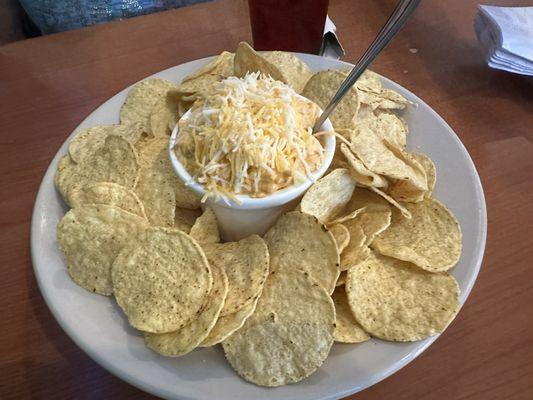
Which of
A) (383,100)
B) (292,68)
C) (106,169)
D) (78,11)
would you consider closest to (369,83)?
(383,100)

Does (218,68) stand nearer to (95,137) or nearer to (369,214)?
(95,137)

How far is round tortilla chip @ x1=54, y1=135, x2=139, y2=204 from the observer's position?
95 centimetres

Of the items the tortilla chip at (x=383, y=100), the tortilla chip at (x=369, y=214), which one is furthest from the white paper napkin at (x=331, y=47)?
the tortilla chip at (x=369, y=214)

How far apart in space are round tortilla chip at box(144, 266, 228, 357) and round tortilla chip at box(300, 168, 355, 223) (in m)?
0.20

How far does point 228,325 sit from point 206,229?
0.23 m

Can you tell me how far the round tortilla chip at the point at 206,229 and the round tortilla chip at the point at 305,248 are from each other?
11cm

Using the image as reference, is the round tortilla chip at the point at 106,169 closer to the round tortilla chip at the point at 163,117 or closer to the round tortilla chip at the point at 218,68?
the round tortilla chip at the point at 163,117

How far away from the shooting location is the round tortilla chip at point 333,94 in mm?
1009

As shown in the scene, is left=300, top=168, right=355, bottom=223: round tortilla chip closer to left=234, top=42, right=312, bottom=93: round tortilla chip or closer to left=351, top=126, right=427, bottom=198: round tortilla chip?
left=351, top=126, right=427, bottom=198: round tortilla chip

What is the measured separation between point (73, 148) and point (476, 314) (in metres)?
0.91

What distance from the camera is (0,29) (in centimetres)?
214

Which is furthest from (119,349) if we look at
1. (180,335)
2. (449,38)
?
(449,38)

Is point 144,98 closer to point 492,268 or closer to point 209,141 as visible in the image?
point 209,141

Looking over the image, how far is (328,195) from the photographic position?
868mm
